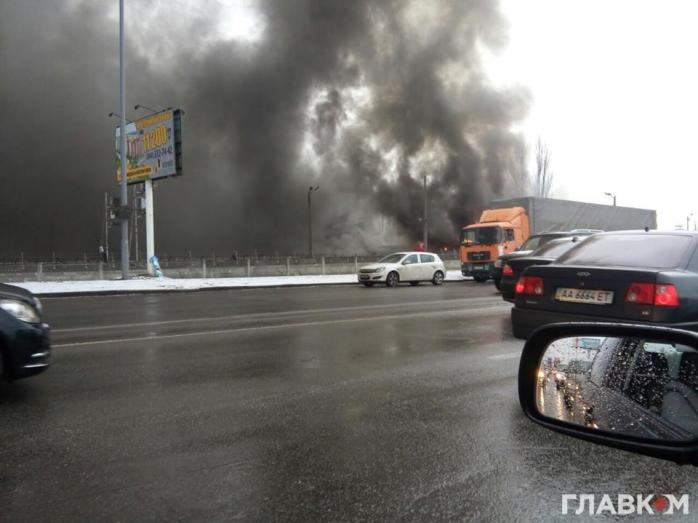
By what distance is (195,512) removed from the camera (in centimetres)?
262

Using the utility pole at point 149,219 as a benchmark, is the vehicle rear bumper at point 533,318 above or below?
below

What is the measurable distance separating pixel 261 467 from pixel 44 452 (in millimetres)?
1381

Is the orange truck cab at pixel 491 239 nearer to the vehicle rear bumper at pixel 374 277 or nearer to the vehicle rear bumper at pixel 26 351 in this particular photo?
the vehicle rear bumper at pixel 374 277

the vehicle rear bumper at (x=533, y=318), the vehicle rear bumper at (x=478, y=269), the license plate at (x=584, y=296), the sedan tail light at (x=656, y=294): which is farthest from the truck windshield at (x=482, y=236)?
the sedan tail light at (x=656, y=294)

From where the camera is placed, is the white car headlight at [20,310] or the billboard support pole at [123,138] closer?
the white car headlight at [20,310]

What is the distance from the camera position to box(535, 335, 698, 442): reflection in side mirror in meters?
1.44

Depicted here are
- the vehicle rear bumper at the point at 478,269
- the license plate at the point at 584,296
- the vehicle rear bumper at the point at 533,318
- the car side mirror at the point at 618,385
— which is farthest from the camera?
the vehicle rear bumper at the point at 478,269

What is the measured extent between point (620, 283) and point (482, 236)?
18.3m

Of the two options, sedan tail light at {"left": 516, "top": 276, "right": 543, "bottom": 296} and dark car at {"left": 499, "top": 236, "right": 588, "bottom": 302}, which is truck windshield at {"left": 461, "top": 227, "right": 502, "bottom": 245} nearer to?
dark car at {"left": 499, "top": 236, "right": 588, "bottom": 302}

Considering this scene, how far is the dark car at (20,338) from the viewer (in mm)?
4551

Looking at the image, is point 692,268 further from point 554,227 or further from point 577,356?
point 554,227

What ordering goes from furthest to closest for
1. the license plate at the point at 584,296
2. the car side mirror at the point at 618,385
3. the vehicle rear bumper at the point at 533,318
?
the vehicle rear bumper at the point at 533,318 → the license plate at the point at 584,296 → the car side mirror at the point at 618,385

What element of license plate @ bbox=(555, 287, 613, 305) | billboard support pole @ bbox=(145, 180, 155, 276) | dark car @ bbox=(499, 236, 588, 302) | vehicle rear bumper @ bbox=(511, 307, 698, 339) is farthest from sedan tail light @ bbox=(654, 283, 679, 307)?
billboard support pole @ bbox=(145, 180, 155, 276)

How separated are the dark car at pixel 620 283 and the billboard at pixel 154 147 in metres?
23.0
